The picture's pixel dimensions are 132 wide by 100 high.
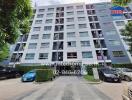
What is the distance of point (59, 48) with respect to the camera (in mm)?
58031

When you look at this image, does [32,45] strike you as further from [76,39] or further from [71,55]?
[76,39]

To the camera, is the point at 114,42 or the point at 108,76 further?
the point at 114,42

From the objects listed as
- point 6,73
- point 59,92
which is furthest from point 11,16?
point 6,73

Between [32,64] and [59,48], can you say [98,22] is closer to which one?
[59,48]

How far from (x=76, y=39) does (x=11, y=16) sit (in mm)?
52022

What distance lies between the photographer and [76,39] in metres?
58.8

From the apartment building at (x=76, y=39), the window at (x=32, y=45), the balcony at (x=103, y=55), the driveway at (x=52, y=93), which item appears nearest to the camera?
the driveway at (x=52, y=93)

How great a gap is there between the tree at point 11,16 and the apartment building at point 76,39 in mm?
45783

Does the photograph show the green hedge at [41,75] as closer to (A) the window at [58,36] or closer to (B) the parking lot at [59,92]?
(B) the parking lot at [59,92]

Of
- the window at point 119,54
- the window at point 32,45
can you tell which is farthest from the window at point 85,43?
the window at point 32,45

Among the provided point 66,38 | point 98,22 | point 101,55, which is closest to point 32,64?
point 66,38

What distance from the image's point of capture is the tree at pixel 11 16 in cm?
651

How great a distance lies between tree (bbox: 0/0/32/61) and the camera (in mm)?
6512

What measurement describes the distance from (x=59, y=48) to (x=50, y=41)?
3314 mm
